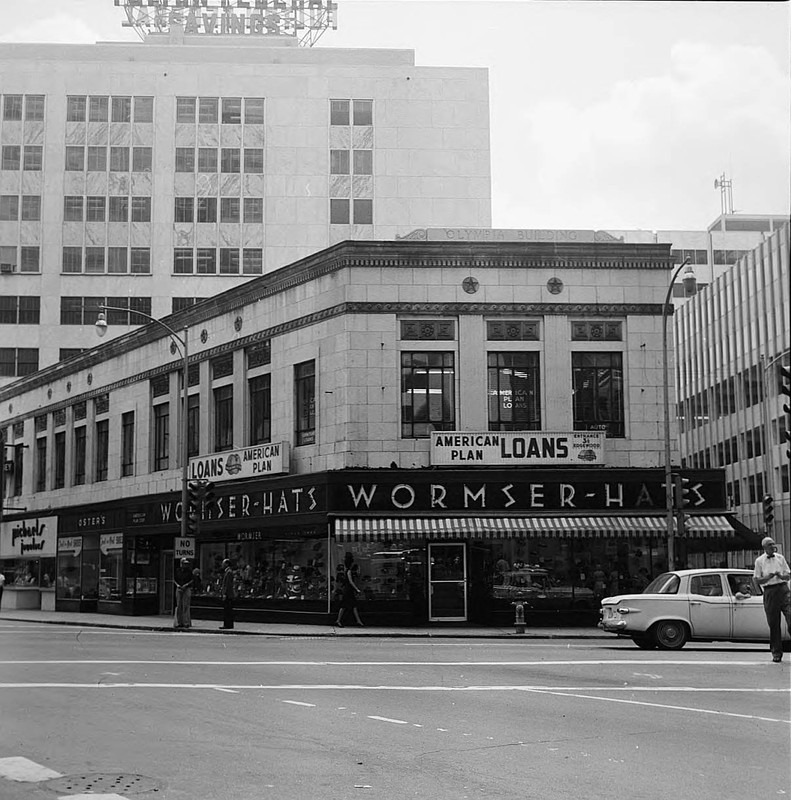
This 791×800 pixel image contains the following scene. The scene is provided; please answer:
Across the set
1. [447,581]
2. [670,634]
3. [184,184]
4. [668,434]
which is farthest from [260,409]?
[184,184]

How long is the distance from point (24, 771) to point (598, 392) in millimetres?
25960

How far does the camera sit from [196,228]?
222 feet

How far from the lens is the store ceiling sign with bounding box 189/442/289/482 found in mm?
Result: 35156

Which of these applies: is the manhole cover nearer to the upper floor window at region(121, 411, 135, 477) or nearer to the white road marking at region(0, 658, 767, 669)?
the white road marking at region(0, 658, 767, 669)

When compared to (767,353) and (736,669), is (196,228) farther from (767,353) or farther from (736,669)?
(736,669)

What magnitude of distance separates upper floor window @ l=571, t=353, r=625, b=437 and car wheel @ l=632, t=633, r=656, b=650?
12072 mm

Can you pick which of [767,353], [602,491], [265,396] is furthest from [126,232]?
[602,491]

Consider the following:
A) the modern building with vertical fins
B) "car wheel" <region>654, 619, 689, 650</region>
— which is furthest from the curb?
the modern building with vertical fins

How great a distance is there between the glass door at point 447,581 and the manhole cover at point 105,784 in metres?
23.5

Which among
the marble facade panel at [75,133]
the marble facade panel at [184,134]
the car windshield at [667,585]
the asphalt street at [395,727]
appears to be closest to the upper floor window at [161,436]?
the asphalt street at [395,727]

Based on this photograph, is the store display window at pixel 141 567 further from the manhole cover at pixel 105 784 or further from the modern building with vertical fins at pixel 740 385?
the manhole cover at pixel 105 784

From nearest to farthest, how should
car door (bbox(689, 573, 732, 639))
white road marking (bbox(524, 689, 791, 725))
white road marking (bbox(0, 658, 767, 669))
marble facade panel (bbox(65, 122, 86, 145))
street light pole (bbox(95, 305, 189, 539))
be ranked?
1. white road marking (bbox(524, 689, 791, 725))
2. white road marking (bbox(0, 658, 767, 669))
3. car door (bbox(689, 573, 732, 639))
4. street light pole (bbox(95, 305, 189, 539))
5. marble facade panel (bbox(65, 122, 86, 145))

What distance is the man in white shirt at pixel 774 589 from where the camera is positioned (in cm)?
1802

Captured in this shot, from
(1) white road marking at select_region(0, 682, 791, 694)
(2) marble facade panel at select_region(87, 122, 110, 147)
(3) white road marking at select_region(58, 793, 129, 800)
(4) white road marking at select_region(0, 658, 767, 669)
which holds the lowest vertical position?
(4) white road marking at select_region(0, 658, 767, 669)
